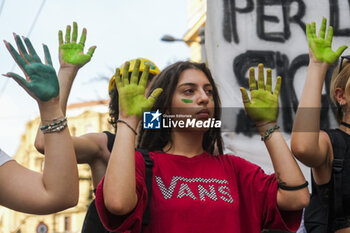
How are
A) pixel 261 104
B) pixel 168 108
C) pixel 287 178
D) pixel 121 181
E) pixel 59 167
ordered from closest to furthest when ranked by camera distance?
pixel 59 167 < pixel 121 181 < pixel 287 178 < pixel 261 104 < pixel 168 108

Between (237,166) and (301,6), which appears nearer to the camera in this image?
(237,166)

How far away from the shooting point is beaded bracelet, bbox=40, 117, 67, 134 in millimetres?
1626

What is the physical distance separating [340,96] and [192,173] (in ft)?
2.90

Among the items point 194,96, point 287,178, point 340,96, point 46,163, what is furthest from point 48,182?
point 340,96

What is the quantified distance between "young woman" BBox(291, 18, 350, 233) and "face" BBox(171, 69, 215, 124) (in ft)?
1.28

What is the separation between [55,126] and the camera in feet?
5.37

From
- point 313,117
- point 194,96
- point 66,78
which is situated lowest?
point 313,117

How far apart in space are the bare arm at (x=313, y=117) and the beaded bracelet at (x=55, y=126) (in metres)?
1.04

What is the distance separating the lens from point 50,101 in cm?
164

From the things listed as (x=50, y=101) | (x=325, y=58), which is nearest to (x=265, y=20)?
(x=325, y=58)

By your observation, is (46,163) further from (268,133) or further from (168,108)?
(268,133)

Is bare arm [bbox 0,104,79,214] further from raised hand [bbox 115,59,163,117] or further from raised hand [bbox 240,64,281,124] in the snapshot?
raised hand [bbox 240,64,281,124]

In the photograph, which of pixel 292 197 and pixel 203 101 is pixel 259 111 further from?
pixel 292 197

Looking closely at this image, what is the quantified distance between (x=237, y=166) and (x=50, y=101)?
101 centimetres
